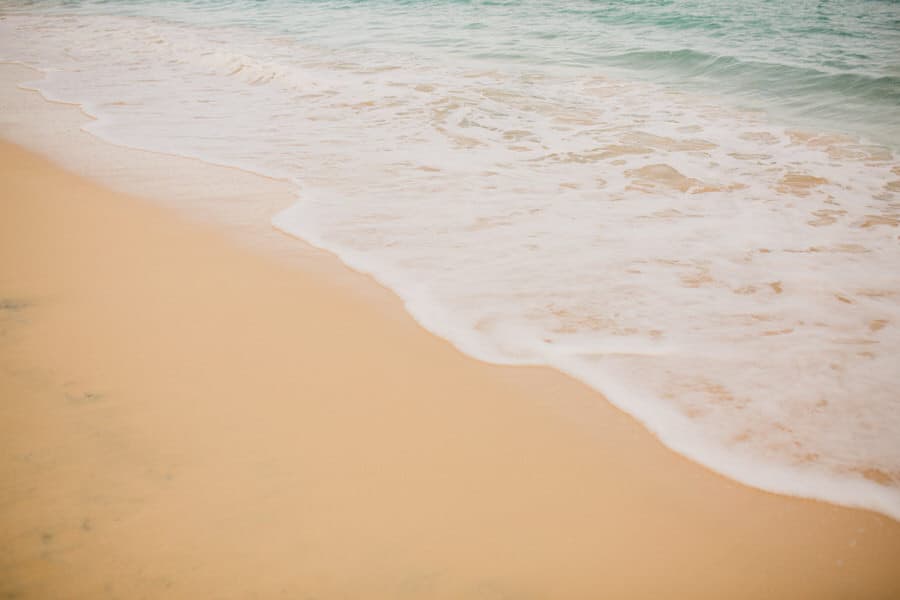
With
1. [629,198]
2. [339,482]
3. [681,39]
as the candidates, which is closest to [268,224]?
[339,482]

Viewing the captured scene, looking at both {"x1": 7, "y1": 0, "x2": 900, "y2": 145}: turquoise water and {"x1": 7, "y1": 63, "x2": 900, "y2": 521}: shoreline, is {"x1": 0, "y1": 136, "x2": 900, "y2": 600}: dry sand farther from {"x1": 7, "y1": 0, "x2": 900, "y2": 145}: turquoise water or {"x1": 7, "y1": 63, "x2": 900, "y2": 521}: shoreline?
{"x1": 7, "y1": 0, "x2": 900, "y2": 145}: turquoise water

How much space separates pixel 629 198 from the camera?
11.7ft

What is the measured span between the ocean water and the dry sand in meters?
0.18

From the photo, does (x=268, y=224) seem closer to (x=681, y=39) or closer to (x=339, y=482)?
(x=339, y=482)

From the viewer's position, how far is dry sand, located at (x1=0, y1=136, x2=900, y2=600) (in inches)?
47.6

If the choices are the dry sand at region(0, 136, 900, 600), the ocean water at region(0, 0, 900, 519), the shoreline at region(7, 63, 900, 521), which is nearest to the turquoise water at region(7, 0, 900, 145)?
the ocean water at region(0, 0, 900, 519)

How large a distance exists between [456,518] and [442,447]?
252 mm

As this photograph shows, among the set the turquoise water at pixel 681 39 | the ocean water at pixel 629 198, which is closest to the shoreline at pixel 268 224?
the ocean water at pixel 629 198

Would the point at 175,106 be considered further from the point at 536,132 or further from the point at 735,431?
the point at 735,431

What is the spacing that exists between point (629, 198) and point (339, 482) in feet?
9.59

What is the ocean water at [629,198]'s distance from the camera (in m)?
1.83

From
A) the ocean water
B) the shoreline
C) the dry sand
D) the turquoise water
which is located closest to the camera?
the dry sand

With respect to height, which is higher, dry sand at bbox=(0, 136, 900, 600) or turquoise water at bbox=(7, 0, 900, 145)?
turquoise water at bbox=(7, 0, 900, 145)

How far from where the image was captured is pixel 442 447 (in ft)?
5.11
